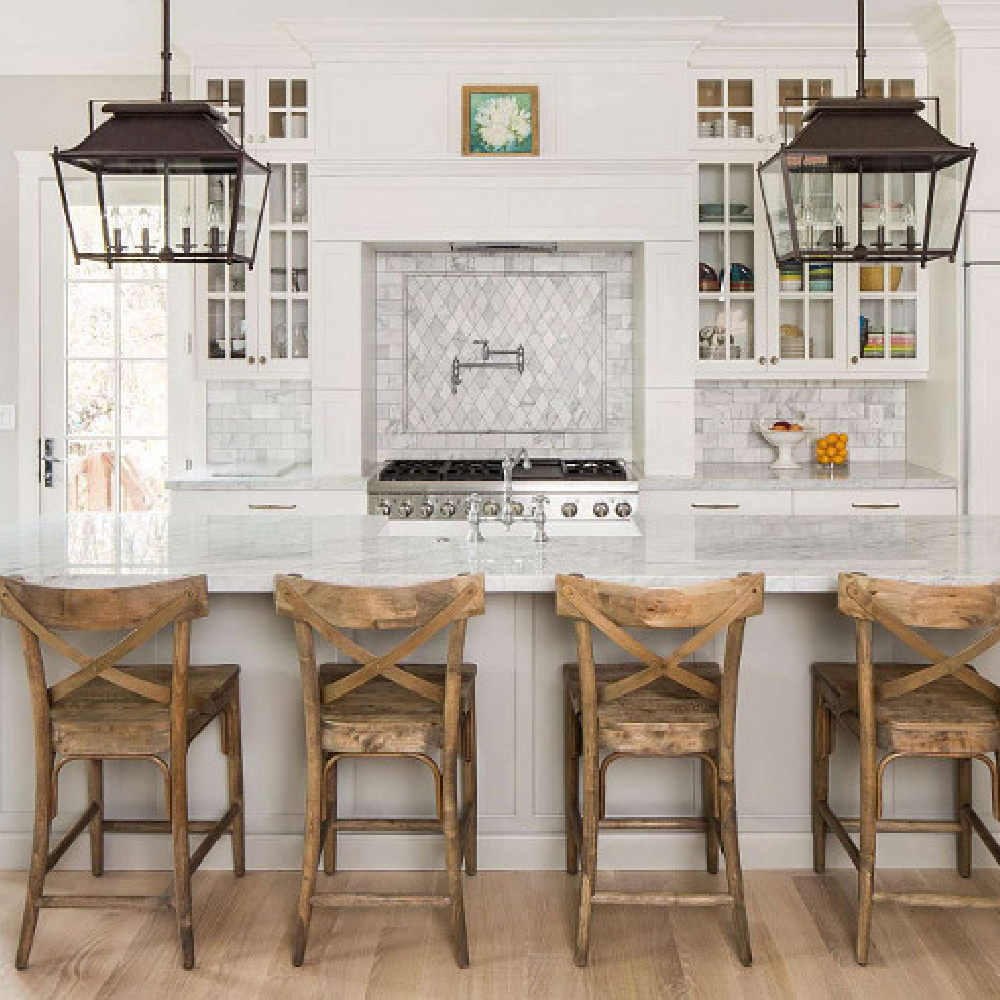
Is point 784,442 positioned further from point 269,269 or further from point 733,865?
point 733,865

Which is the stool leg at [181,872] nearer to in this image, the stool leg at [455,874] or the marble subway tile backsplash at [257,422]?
the stool leg at [455,874]

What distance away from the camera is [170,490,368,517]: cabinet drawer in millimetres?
5430

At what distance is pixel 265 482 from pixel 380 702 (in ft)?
8.40

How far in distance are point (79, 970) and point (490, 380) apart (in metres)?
3.74

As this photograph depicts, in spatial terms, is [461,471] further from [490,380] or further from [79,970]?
[79,970]

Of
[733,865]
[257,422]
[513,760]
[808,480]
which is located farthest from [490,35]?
[733,865]

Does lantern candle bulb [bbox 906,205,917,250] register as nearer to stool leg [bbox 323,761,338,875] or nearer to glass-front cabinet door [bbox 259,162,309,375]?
stool leg [bbox 323,761,338,875]

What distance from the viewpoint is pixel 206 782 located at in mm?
3467

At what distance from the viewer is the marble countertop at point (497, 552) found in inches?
123

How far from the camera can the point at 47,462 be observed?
593cm

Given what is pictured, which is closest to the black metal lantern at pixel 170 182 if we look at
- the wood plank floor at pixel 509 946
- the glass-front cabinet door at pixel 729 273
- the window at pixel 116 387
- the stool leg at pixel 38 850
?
the stool leg at pixel 38 850

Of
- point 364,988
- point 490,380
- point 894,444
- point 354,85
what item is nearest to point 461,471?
point 490,380

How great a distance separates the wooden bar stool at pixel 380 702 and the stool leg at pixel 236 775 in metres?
0.38

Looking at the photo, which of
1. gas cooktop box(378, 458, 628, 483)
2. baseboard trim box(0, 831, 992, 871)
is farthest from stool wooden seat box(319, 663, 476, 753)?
gas cooktop box(378, 458, 628, 483)
